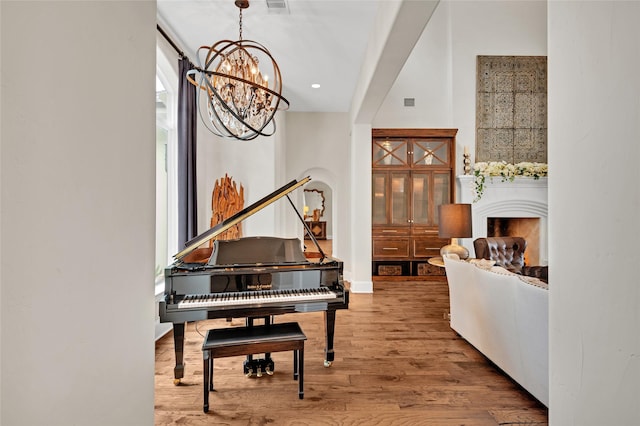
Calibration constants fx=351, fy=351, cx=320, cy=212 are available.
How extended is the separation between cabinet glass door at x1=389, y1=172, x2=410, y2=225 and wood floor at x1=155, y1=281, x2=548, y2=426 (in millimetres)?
3383

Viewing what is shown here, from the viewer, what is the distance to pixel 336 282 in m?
2.92

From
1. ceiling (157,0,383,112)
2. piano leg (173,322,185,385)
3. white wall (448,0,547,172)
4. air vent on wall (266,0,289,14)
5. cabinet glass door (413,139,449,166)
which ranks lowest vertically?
piano leg (173,322,185,385)

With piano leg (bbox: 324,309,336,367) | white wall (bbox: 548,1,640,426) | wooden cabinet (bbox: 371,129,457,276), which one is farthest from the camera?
wooden cabinet (bbox: 371,129,457,276)

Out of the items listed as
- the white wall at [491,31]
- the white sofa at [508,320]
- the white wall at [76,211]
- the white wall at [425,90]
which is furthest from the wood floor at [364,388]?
the white wall at [491,31]

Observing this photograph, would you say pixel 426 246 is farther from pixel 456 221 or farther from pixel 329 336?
pixel 329 336

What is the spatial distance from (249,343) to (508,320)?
1.87m

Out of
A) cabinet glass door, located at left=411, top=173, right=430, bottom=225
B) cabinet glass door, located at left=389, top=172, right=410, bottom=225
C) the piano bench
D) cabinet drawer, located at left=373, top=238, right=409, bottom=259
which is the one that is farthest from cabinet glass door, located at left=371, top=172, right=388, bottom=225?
the piano bench

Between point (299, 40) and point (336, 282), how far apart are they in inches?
113

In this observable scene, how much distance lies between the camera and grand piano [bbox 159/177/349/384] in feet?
8.29

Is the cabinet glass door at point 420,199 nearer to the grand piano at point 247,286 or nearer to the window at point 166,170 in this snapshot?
the grand piano at point 247,286

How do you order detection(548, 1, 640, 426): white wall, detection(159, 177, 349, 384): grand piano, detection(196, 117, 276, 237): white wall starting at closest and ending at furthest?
detection(548, 1, 640, 426): white wall
detection(159, 177, 349, 384): grand piano
detection(196, 117, 276, 237): white wall

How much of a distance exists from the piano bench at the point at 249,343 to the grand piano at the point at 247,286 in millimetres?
135

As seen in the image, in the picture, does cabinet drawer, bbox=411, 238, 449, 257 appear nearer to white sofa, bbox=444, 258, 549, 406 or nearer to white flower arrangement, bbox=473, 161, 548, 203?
white flower arrangement, bbox=473, 161, 548, 203

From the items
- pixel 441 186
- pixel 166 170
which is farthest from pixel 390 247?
pixel 166 170
